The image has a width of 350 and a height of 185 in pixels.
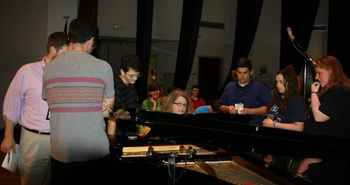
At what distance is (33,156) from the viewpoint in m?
2.73

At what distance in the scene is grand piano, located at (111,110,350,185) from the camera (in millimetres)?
2098

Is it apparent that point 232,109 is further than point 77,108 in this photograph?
Yes

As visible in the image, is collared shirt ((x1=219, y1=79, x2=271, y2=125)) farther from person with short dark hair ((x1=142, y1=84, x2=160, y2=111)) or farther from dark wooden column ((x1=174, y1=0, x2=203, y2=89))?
dark wooden column ((x1=174, y1=0, x2=203, y2=89))

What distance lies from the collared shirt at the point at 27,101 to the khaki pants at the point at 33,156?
0.07 meters

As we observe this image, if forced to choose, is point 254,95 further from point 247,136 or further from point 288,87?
point 247,136

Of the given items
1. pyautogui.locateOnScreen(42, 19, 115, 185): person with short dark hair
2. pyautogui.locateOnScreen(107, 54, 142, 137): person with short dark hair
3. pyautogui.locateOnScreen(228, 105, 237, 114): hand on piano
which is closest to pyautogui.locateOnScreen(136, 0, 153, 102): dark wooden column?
pyautogui.locateOnScreen(228, 105, 237, 114): hand on piano

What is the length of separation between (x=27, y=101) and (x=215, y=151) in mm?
1496

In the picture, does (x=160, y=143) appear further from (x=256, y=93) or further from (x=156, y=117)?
(x=256, y=93)

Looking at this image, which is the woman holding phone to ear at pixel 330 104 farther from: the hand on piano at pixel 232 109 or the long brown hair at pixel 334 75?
the hand on piano at pixel 232 109

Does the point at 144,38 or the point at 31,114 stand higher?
the point at 144,38

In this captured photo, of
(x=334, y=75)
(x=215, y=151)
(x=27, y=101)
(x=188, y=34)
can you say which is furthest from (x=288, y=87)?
(x=188, y=34)

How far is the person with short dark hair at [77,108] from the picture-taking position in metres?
1.94

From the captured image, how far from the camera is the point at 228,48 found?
12352mm

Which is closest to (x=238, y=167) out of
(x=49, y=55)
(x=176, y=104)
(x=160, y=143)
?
(x=160, y=143)
